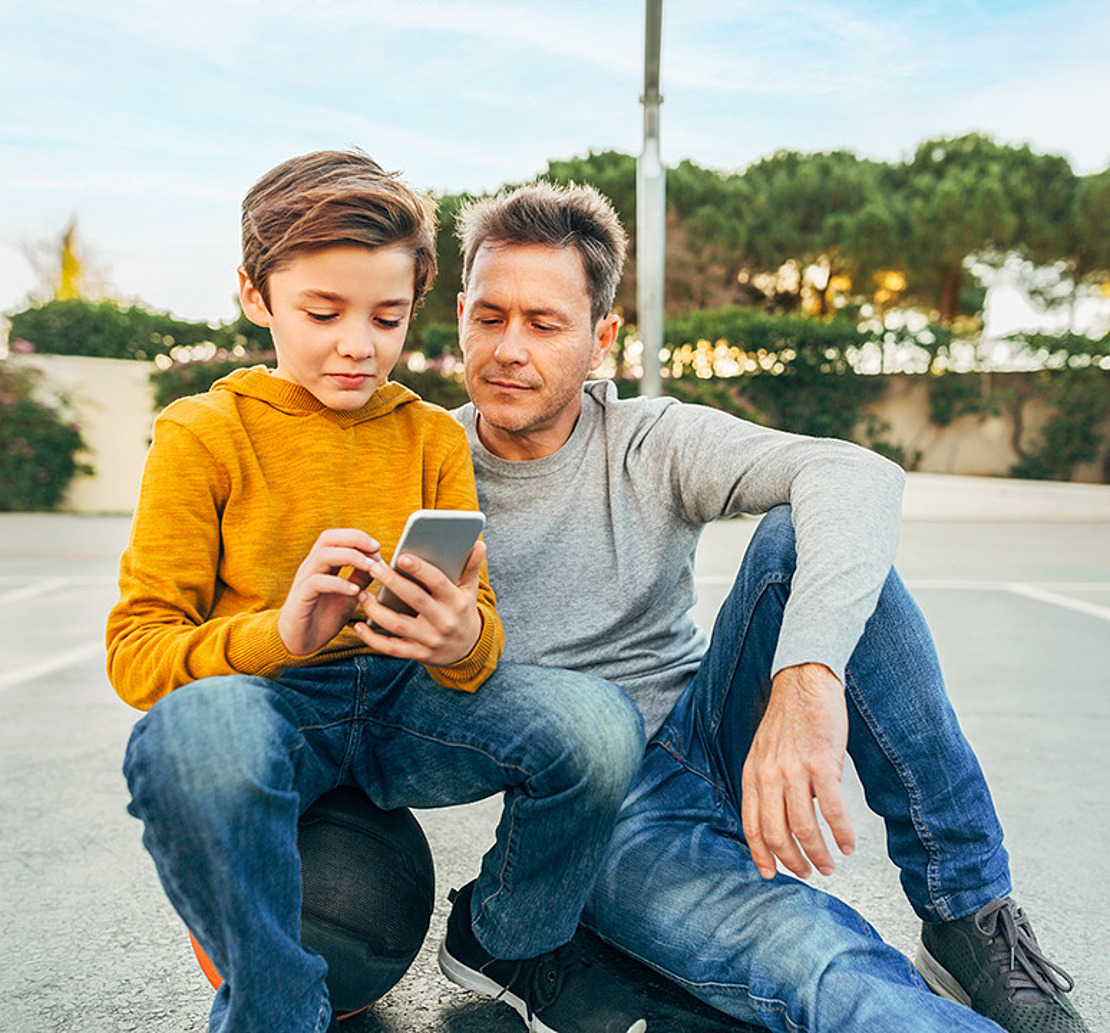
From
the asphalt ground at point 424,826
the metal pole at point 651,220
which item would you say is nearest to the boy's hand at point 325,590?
the asphalt ground at point 424,826

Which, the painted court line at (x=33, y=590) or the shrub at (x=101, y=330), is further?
the shrub at (x=101, y=330)

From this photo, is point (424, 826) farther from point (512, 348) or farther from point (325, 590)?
point (325, 590)

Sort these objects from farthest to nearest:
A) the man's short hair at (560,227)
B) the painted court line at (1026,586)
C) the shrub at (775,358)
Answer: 1. the shrub at (775,358)
2. the painted court line at (1026,586)
3. the man's short hair at (560,227)

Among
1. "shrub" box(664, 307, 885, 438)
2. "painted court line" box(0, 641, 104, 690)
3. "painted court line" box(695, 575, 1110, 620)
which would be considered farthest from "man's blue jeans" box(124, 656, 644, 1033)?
"shrub" box(664, 307, 885, 438)

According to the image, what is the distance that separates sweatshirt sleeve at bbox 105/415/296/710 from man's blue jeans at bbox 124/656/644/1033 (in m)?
0.06

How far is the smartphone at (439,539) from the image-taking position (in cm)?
116

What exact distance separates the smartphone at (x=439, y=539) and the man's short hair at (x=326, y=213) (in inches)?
19.9

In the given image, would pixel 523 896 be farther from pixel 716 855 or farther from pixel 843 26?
pixel 843 26

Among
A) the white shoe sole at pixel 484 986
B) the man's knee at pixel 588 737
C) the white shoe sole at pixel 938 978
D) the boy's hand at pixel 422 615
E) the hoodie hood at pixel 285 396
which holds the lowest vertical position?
the white shoe sole at pixel 938 978

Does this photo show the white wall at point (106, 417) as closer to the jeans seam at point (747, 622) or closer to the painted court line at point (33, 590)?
the painted court line at point (33, 590)

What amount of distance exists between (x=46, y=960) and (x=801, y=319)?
12.9 meters

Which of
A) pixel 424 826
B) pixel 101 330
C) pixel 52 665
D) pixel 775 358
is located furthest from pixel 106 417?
pixel 424 826

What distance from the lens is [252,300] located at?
158cm

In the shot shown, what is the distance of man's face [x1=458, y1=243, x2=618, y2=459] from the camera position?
1.86 metres
